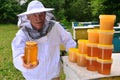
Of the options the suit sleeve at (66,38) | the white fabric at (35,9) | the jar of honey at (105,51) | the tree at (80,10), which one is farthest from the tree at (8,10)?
the jar of honey at (105,51)

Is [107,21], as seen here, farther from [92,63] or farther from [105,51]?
[92,63]

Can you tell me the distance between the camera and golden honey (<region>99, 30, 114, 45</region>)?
210cm

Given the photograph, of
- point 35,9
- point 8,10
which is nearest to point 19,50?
point 35,9

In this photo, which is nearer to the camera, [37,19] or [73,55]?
[73,55]

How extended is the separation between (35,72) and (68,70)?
1.37 feet

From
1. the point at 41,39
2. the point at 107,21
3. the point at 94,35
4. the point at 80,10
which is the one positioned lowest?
the point at 80,10

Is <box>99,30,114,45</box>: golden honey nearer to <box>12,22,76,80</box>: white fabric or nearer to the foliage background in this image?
<box>12,22,76,80</box>: white fabric

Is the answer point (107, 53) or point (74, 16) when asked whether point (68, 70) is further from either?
point (74, 16)

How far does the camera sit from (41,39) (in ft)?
9.04

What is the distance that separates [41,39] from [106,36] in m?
0.79

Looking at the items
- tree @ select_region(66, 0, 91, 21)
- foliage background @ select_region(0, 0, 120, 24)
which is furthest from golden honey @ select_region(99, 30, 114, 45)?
tree @ select_region(66, 0, 91, 21)

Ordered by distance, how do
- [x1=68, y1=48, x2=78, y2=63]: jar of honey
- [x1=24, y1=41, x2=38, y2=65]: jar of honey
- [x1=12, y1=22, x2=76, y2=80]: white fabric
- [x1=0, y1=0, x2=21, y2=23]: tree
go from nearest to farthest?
[x1=24, y1=41, x2=38, y2=65]: jar of honey, [x1=68, y1=48, x2=78, y2=63]: jar of honey, [x1=12, y1=22, x2=76, y2=80]: white fabric, [x1=0, y1=0, x2=21, y2=23]: tree

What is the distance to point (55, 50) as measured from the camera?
9.41 ft

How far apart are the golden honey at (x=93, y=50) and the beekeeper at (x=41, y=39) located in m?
0.56
